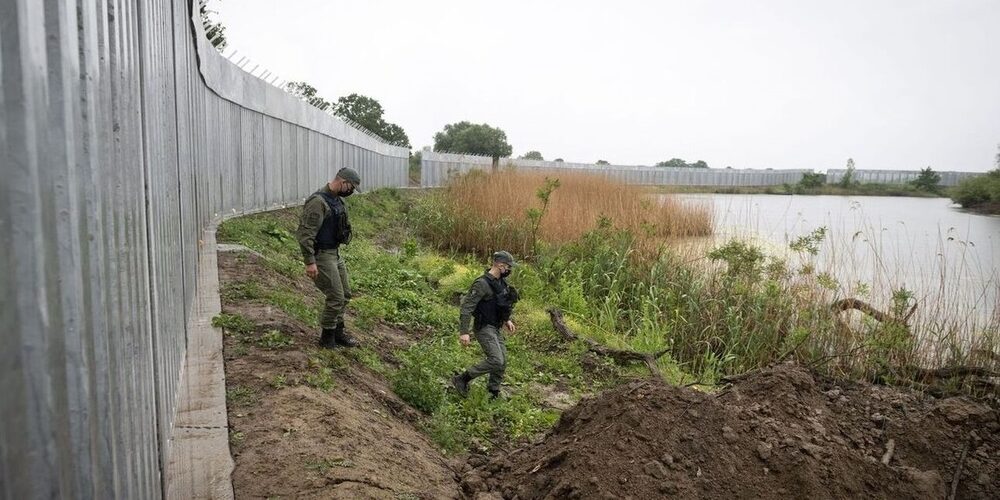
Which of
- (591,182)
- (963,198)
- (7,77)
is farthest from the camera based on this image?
(963,198)

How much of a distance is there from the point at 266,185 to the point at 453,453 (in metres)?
9.81

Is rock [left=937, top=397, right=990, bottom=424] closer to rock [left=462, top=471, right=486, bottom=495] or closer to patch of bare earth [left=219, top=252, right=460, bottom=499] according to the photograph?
rock [left=462, top=471, right=486, bottom=495]

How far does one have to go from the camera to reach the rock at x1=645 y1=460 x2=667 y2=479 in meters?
4.07

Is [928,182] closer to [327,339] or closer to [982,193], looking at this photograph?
[982,193]

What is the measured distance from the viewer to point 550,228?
13.4 metres

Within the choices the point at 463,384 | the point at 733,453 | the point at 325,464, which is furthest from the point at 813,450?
the point at 325,464

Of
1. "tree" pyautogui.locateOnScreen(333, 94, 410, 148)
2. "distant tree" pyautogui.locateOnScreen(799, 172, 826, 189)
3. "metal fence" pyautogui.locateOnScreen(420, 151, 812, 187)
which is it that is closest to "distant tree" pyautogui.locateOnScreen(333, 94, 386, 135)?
"tree" pyautogui.locateOnScreen(333, 94, 410, 148)

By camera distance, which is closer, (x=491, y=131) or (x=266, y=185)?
(x=266, y=185)

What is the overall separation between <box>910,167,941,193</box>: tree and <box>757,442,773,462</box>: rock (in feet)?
206

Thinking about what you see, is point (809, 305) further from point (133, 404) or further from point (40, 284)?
point (40, 284)

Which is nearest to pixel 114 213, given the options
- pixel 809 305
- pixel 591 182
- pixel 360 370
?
pixel 360 370

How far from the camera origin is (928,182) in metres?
58.3

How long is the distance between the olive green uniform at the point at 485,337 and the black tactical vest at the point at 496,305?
1.6 inches

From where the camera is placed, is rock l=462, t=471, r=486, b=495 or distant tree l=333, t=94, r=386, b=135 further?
distant tree l=333, t=94, r=386, b=135
